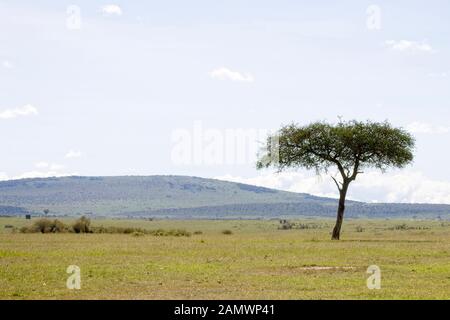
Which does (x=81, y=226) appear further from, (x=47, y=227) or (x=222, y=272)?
(x=222, y=272)

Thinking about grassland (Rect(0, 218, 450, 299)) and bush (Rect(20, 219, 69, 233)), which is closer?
grassland (Rect(0, 218, 450, 299))

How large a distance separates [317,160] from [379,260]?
30000 mm

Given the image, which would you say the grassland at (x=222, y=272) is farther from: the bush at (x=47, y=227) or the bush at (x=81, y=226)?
the bush at (x=47, y=227)

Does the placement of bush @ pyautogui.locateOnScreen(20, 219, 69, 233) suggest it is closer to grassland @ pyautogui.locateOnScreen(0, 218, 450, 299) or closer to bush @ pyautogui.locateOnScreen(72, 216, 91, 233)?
bush @ pyautogui.locateOnScreen(72, 216, 91, 233)

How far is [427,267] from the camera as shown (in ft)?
118

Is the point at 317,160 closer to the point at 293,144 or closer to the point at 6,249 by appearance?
the point at 293,144

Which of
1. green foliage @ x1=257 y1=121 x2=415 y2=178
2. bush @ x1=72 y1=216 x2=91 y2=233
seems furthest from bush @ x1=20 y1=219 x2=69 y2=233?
green foliage @ x1=257 y1=121 x2=415 y2=178

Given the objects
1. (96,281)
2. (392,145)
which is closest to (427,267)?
(96,281)

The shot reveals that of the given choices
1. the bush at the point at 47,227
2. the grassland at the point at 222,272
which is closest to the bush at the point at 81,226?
the bush at the point at 47,227

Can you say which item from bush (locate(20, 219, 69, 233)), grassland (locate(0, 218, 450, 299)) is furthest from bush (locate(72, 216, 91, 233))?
grassland (locate(0, 218, 450, 299))

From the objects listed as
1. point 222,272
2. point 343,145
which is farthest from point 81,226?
point 222,272

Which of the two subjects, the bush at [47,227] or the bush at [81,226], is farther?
the bush at [47,227]

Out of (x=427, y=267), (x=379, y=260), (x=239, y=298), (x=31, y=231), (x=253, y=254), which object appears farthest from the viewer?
(x=31, y=231)
